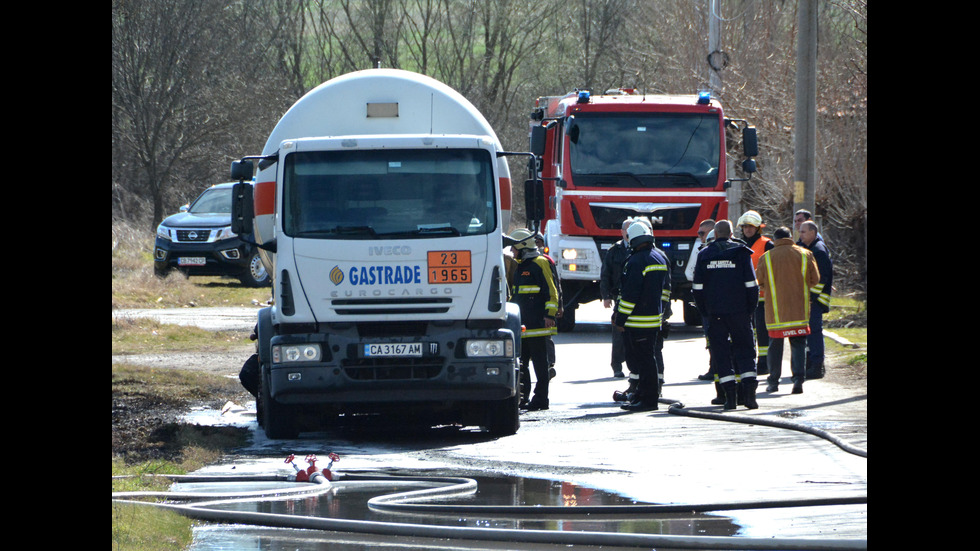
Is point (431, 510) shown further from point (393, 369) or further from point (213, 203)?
point (213, 203)

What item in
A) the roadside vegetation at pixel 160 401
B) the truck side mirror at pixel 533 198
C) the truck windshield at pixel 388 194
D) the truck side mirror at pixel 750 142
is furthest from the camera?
the truck side mirror at pixel 750 142

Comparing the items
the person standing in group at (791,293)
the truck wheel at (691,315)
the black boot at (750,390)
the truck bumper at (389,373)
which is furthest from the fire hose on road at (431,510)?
the truck wheel at (691,315)

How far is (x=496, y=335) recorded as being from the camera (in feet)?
33.8

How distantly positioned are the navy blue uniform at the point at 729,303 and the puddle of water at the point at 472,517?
3771 millimetres

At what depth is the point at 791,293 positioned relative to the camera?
12.5 meters

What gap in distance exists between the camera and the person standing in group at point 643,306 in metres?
11.5

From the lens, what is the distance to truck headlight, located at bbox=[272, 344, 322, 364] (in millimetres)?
10117

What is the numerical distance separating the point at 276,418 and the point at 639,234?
365cm

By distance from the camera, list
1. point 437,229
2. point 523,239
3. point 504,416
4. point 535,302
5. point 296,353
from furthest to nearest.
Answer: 1. point 535,302
2. point 523,239
3. point 504,416
4. point 437,229
5. point 296,353

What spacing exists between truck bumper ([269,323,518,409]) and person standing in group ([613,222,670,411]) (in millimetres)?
1672

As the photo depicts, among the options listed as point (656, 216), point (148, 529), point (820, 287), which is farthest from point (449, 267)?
point (656, 216)

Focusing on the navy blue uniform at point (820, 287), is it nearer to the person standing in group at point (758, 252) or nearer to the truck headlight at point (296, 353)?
the person standing in group at point (758, 252)
